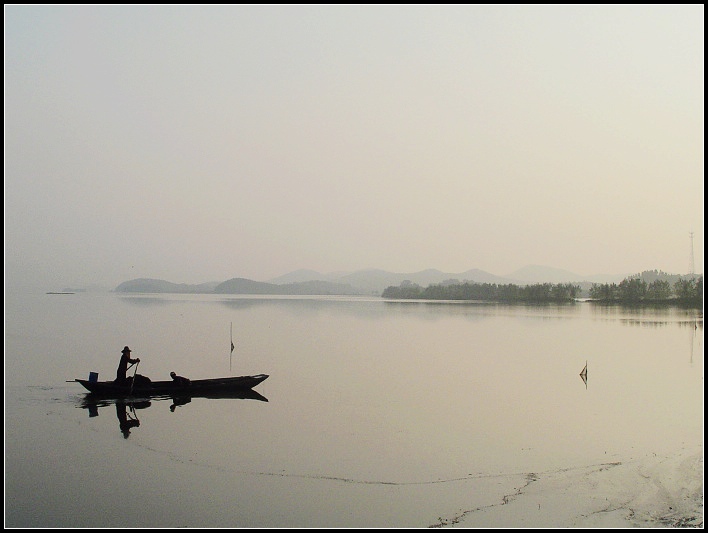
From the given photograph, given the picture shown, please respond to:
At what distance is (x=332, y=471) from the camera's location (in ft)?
34.7

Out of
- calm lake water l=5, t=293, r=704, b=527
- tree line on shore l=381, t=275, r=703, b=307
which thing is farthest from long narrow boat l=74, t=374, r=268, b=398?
tree line on shore l=381, t=275, r=703, b=307

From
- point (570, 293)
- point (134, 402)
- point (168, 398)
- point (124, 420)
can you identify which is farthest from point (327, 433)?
point (570, 293)

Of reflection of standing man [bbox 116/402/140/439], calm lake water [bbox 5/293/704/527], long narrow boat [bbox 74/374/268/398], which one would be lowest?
calm lake water [bbox 5/293/704/527]

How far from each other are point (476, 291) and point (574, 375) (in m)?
119

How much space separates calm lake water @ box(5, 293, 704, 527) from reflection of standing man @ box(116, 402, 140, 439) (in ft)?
0.39

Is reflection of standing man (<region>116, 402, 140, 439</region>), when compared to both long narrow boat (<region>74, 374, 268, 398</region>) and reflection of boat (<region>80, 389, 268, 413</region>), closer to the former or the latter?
reflection of boat (<region>80, 389, 268, 413</region>)

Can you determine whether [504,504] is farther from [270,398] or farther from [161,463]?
[270,398]

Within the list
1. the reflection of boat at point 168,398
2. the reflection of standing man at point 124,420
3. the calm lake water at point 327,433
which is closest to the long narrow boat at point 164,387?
the reflection of boat at point 168,398

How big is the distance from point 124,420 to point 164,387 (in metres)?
2.63

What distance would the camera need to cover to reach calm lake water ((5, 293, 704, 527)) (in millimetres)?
8992

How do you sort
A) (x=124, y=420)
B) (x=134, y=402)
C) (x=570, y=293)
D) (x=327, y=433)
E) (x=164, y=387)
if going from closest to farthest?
(x=327, y=433) < (x=124, y=420) < (x=134, y=402) < (x=164, y=387) < (x=570, y=293)

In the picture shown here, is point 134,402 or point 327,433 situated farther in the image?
point 134,402

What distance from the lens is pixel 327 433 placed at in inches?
522

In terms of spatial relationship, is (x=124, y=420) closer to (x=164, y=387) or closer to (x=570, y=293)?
(x=164, y=387)
